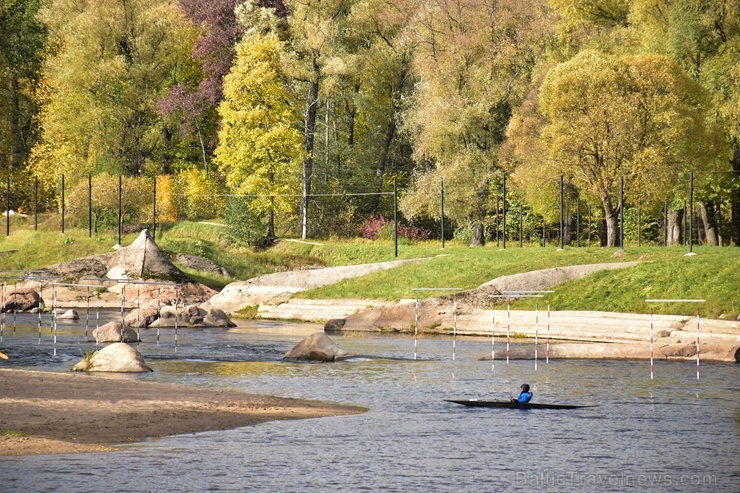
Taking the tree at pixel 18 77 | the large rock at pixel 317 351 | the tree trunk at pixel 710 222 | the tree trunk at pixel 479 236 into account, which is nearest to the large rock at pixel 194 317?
the large rock at pixel 317 351

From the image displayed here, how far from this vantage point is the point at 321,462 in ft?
83.6

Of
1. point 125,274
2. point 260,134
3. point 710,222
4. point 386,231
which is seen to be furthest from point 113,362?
point 710,222

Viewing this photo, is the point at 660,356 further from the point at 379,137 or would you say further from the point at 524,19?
the point at 379,137

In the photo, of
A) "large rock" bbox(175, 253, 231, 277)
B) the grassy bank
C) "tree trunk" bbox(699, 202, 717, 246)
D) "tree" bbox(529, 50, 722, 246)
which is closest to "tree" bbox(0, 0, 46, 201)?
the grassy bank

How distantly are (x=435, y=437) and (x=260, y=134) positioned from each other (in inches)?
2598

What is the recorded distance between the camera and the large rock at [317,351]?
46625 millimetres

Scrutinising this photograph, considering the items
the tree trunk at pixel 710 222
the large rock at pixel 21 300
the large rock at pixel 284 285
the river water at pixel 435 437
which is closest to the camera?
the river water at pixel 435 437

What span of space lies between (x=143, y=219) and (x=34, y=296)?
82.6 ft

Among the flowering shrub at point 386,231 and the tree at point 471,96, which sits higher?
the tree at point 471,96

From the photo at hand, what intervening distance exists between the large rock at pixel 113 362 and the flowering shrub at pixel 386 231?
54.1m

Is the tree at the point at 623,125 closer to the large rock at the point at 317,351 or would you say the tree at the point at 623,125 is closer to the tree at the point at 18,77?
the large rock at the point at 317,351

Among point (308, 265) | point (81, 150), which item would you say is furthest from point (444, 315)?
point (81, 150)

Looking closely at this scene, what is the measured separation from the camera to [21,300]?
241 feet

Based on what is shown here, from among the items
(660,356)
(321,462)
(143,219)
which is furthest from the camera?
(143,219)
